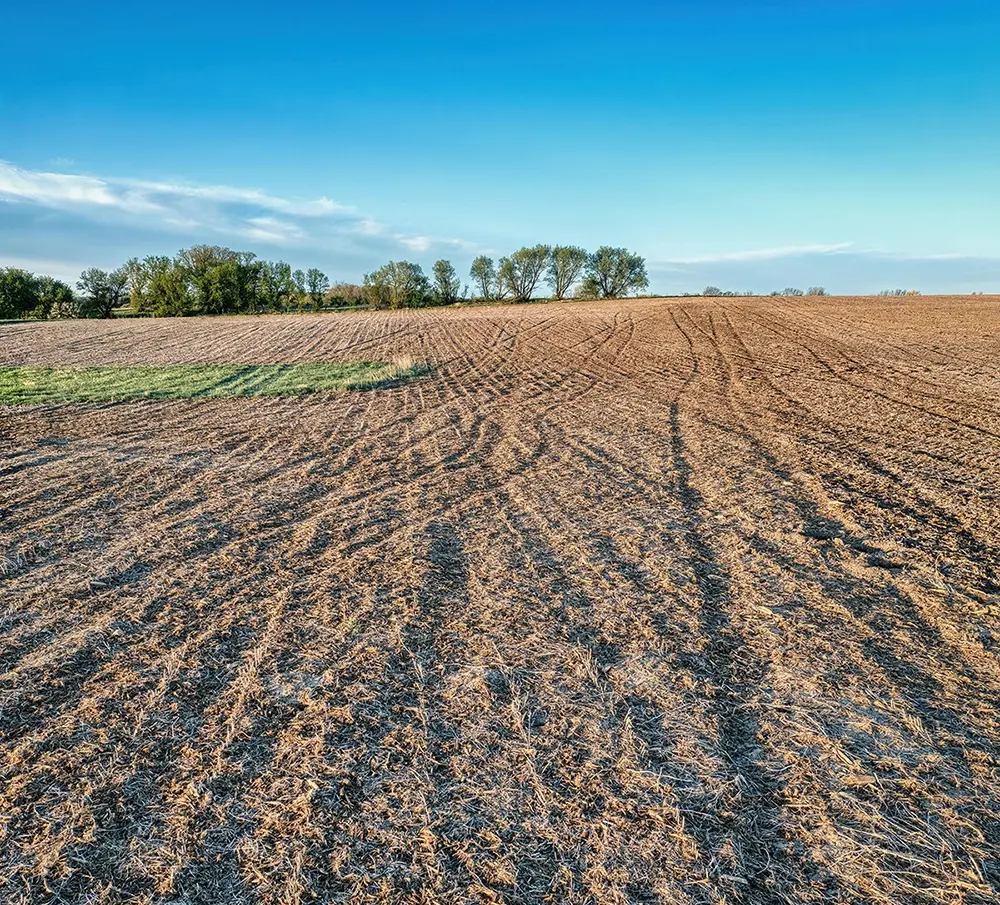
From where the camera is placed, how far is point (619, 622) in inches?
200

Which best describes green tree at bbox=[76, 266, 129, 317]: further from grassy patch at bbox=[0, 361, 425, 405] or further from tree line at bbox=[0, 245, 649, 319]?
grassy patch at bbox=[0, 361, 425, 405]

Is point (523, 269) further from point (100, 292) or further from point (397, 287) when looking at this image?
point (100, 292)

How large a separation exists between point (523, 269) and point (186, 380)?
75344 mm

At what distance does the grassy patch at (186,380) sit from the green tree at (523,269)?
6963 centimetres

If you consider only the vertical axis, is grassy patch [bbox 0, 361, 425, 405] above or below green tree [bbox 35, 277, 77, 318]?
below

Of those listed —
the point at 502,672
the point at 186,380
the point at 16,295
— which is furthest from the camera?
the point at 16,295

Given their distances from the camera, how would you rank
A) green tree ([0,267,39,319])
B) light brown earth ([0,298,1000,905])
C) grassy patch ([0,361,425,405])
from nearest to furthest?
light brown earth ([0,298,1000,905]), grassy patch ([0,361,425,405]), green tree ([0,267,39,319])

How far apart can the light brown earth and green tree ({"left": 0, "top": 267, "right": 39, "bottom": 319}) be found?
80.6 meters

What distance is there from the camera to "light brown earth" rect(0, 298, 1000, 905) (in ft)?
9.82

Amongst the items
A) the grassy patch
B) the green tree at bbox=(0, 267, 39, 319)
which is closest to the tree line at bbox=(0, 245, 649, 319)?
the green tree at bbox=(0, 267, 39, 319)

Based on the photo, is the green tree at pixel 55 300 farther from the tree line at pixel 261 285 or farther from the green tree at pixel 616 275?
the green tree at pixel 616 275

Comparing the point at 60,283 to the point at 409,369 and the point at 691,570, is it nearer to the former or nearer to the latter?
the point at 409,369

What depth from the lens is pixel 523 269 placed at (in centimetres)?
8844

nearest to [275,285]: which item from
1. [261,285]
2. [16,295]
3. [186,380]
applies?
[261,285]
